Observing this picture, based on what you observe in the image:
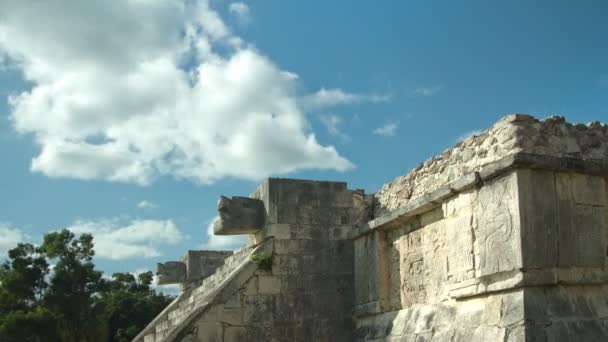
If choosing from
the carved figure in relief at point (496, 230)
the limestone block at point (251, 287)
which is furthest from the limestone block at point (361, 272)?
the carved figure in relief at point (496, 230)

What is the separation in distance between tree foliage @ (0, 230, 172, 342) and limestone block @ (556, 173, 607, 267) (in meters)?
19.9

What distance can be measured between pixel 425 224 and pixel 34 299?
20.8m

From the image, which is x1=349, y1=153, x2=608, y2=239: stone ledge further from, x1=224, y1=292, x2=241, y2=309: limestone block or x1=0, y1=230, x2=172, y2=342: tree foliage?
x1=0, y1=230, x2=172, y2=342: tree foliage

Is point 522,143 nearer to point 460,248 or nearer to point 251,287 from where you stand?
point 460,248

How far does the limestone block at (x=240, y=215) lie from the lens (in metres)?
8.75

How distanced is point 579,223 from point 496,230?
2.27 feet

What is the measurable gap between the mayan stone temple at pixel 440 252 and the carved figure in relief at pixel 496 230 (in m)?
0.01

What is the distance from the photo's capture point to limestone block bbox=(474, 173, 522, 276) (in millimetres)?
5559

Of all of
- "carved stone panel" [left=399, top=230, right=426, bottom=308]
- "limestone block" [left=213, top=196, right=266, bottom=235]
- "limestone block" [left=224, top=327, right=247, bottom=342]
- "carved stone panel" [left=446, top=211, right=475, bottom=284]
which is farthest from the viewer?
"limestone block" [left=213, top=196, right=266, bottom=235]

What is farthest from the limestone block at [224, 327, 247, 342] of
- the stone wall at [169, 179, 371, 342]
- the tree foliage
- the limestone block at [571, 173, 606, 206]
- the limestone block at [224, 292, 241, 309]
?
the tree foliage

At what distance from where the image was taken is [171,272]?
46.2ft

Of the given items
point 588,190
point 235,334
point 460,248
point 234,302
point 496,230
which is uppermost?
point 588,190

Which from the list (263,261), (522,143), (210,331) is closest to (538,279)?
(522,143)

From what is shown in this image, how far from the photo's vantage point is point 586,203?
5.80 m
